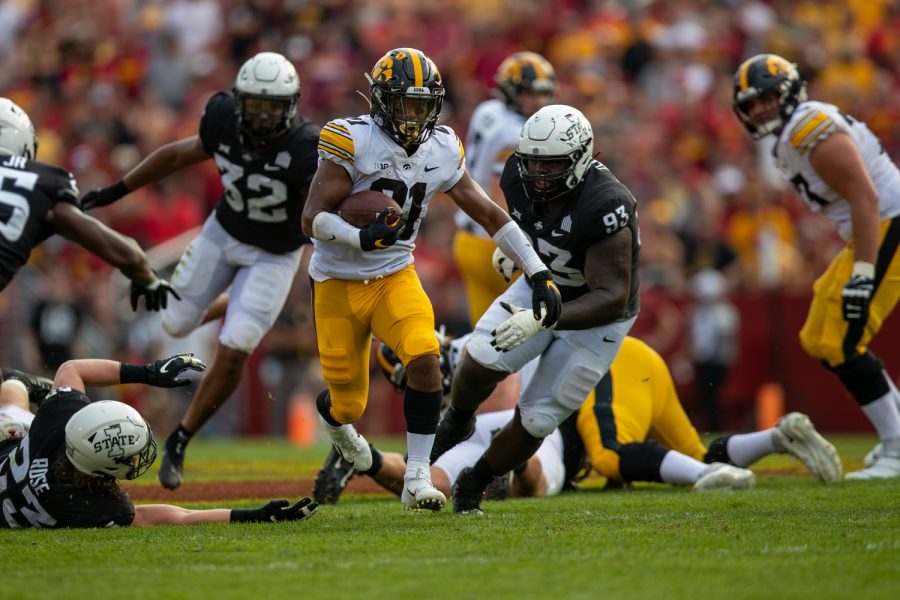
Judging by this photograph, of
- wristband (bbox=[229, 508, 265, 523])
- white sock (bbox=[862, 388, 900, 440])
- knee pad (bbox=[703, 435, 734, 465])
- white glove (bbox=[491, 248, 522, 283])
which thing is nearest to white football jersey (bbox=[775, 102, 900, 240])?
white sock (bbox=[862, 388, 900, 440])

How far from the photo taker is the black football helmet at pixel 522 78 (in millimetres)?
8453

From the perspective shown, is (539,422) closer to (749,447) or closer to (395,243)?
(395,243)

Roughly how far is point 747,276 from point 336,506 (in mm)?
7432

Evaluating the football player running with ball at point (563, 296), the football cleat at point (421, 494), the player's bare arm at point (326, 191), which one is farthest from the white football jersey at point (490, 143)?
the football cleat at point (421, 494)

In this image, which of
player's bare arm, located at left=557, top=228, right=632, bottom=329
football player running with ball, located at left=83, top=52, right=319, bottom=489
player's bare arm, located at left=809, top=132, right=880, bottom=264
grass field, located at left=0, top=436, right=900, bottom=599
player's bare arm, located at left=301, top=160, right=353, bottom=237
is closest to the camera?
grass field, located at left=0, top=436, right=900, bottom=599

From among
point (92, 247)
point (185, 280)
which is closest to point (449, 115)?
point (185, 280)

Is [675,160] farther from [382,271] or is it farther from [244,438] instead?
[382,271]

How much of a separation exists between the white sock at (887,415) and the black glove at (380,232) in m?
3.41

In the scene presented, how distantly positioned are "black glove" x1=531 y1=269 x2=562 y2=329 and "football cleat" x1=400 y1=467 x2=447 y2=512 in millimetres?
870

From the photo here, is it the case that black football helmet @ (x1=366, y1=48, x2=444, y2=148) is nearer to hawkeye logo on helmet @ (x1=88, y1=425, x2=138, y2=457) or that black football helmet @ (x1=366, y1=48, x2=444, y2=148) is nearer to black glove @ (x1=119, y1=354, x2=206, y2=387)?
black glove @ (x1=119, y1=354, x2=206, y2=387)

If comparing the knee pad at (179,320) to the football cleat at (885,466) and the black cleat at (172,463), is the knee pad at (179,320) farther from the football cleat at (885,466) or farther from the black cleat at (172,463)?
the football cleat at (885,466)

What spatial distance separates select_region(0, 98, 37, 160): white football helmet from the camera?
21.0 ft

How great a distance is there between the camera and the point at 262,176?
711cm

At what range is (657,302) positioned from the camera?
12.9 metres
